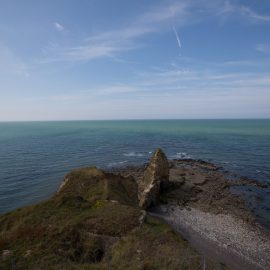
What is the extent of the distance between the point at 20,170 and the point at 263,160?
6824 cm

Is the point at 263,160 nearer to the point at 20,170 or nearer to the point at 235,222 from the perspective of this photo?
the point at 235,222

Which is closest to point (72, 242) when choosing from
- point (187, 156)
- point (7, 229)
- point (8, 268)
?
point (8, 268)

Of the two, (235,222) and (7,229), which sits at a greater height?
(7,229)

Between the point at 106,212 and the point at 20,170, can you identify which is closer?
the point at 106,212

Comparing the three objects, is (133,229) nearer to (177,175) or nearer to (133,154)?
(177,175)

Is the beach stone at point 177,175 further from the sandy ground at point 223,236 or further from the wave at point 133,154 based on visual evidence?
the wave at point 133,154

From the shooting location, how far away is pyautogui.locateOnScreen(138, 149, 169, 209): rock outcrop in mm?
39844

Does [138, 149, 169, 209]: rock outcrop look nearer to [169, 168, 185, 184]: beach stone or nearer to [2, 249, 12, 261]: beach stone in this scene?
[169, 168, 185, 184]: beach stone

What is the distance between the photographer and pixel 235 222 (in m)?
34.5

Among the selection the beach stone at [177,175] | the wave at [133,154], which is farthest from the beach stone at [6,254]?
the wave at [133,154]

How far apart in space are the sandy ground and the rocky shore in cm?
10

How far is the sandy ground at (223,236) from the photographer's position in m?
26.2

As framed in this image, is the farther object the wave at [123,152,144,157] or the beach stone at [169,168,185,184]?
the wave at [123,152,144,157]

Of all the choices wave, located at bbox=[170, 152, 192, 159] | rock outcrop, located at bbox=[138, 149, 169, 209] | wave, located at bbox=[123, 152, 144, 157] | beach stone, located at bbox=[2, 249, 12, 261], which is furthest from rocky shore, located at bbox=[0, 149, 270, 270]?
wave, located at bbox=[123, 152, 144, 157]
